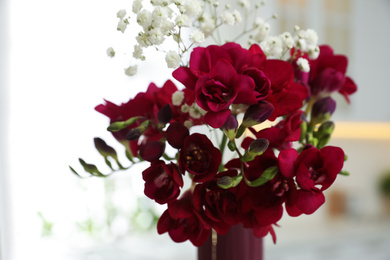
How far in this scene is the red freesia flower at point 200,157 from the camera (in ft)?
1.82

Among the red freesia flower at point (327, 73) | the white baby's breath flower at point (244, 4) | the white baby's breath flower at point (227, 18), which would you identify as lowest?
the red freesia flower at point (327, 73)

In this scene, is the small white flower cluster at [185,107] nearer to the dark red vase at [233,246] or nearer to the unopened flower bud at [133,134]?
the unopened flower bud at [133,134]

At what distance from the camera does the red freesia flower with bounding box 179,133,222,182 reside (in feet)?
1.82

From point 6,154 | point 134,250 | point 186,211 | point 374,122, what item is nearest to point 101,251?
point 134,250

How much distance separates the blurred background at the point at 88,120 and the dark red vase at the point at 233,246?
1.32m

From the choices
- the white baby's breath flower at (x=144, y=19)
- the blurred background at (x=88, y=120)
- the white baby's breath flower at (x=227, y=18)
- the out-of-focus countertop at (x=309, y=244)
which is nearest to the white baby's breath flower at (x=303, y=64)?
the white baby's breath flower at (x=227, y=18)

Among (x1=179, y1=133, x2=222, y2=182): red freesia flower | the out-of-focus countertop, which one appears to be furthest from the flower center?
the out-of-focus countertop

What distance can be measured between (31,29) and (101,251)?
1230mm

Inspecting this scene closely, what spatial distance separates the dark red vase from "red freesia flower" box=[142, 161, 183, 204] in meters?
0.15

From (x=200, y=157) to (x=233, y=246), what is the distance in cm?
18

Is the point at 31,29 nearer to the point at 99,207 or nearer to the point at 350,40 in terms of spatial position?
the point at 99,207

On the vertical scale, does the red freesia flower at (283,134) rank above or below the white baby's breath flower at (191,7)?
below

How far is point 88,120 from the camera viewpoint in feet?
8.84

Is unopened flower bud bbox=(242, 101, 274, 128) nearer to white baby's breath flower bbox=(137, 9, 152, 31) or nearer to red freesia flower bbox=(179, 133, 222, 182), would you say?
red freesia flower bbox=(179, 133, 222, 182)
